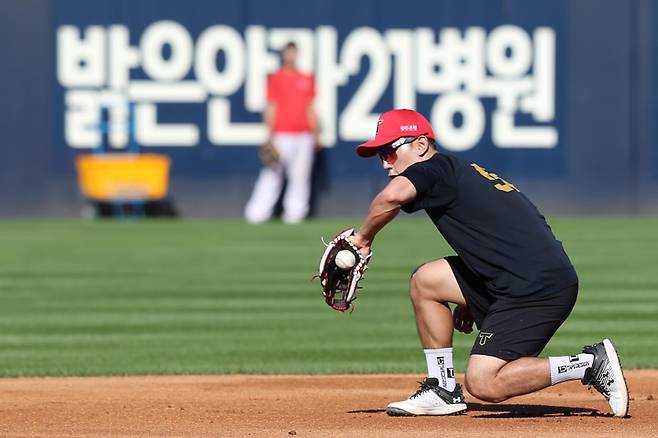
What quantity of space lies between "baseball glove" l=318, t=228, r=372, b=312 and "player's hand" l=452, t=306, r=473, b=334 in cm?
54

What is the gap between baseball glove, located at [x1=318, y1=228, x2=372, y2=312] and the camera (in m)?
7.50

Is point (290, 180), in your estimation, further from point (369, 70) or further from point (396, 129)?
point (396, 129)

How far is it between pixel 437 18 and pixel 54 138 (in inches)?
211

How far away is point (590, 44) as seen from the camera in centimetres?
2227

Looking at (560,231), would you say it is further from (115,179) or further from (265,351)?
(265,351)

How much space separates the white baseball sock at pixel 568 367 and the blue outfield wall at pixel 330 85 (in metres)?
14.7

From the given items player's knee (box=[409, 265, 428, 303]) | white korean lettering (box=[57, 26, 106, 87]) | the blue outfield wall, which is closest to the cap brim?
player's knee (box=[409, 265, 428, 303])

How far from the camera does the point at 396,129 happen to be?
24.5ft

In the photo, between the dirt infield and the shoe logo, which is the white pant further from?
the shoe logo

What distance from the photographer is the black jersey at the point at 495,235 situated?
7.39 meters

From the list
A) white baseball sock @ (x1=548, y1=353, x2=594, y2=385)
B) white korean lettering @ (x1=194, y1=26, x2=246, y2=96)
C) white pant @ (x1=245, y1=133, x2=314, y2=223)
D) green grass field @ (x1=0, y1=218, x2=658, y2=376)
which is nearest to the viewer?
white baseball sock @ (x1=548, y1=353, x2=594, y2=385)

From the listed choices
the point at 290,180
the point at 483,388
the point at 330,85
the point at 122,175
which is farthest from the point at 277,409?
the point at 330,85

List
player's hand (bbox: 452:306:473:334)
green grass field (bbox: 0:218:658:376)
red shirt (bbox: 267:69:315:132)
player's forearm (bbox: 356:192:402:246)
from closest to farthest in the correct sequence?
player's forearm (bbox: 356:192:402:246), player's hand (bbox: 452:306:473:334), green grass field (bbox: 0:218:658:376), red shirt (bbox: 267:69:315:132)

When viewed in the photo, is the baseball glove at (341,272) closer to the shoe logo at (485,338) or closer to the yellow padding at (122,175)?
the shoe logo at (485,338)
